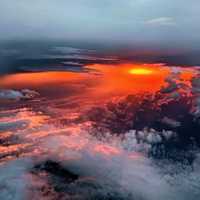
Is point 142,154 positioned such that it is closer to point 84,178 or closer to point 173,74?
point 84,178

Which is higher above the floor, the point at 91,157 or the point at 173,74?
the point at 173,74

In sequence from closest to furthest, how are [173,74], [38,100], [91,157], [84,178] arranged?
[84,178] → [91,157] → [38,100] → [173,74]

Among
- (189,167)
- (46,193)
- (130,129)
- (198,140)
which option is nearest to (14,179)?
(46,193)

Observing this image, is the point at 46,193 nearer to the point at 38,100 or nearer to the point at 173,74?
the point at 38,100

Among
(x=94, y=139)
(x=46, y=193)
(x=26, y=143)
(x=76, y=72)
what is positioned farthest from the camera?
(x=76, y=72)

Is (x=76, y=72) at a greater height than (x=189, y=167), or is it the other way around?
(x=76, y=72)

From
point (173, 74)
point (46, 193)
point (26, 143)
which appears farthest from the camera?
point (173, 74)

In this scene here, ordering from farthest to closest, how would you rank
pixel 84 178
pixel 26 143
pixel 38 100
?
pixel 38 100, pixel 26 143, pixel 84 178

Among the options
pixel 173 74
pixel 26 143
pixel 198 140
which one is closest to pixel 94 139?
pixel 26 143

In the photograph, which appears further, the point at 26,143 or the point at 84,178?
the point at 26,143
